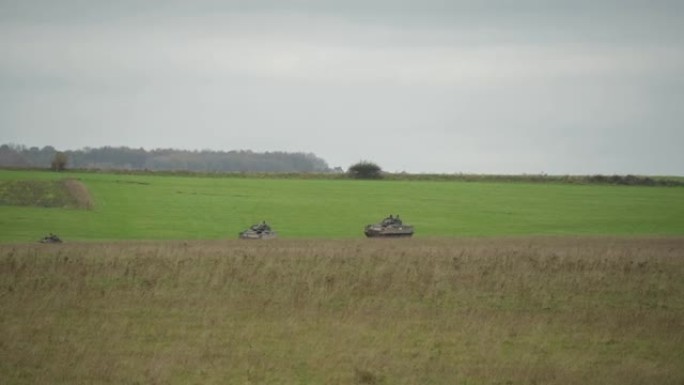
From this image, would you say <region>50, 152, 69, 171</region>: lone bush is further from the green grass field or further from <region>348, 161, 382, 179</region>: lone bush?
<region>348, 161, 382, 179</region>: lone bush

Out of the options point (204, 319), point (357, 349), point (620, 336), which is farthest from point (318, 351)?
point (620, 336)

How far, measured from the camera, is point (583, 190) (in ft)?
299

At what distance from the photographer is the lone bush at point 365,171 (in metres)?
114

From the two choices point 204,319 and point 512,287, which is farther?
point 512,287

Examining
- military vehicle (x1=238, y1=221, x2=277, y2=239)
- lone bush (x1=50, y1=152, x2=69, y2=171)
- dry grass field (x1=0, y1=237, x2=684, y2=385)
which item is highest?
lone bush (x1=50, y1=152, x2=69, y2=171)

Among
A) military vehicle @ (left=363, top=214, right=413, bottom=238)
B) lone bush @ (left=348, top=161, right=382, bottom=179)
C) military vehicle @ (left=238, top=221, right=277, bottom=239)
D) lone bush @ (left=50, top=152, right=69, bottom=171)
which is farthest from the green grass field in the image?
lone bush @ (left=50, top=152, right=69, bottom=171)

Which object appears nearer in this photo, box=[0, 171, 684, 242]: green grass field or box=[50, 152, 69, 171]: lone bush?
box=[0, 171, 684, 242]: green grass field

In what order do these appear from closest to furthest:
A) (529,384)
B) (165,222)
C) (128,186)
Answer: (529,384) → (165,222) → (128,186)

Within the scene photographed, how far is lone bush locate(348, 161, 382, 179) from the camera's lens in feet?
372

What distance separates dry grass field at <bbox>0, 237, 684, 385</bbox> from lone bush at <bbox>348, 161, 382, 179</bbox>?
86.8m

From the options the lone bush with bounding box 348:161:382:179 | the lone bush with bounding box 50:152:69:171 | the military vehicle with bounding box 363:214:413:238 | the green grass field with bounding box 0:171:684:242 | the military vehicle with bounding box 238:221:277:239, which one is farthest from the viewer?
the lone bush with bounding box 50:152:69:171

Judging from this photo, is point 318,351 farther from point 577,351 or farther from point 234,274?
point 234,274

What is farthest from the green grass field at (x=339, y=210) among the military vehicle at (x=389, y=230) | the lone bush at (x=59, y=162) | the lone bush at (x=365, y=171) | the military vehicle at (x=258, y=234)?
the lone bush at (x=59, y=162)

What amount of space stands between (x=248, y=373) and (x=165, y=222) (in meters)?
42.7
